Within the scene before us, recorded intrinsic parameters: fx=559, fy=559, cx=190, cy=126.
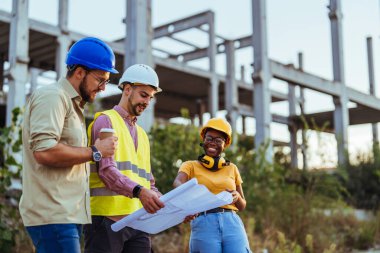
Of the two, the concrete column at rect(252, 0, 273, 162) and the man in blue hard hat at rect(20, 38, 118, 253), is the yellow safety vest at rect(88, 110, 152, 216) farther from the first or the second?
the concrete column at rect(252, 0, 273, 162)

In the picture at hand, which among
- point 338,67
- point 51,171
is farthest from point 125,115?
point 338,67

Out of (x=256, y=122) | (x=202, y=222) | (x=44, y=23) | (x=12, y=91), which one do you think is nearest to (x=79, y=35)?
(x=44, y=23)

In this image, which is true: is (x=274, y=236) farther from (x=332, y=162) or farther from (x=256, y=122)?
(x=256, y=122)

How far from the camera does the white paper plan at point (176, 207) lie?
2772 mm

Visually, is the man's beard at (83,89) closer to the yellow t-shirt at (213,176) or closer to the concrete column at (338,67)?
the yellow t-shirt at (213,176)

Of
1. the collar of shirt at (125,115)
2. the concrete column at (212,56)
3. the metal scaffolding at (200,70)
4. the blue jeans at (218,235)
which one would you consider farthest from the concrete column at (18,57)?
the collar of shirt at (125,115)

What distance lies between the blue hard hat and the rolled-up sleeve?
25 cm

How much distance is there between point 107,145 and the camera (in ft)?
8.83

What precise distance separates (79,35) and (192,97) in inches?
338

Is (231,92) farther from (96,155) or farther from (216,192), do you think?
(96,155)

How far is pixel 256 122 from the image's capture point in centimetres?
1348

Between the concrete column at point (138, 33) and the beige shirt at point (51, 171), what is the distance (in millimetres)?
6884

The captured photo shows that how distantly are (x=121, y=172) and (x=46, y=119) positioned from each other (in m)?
0.62

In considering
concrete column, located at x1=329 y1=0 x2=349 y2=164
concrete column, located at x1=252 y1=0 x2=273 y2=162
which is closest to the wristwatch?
concrete column, located at x1=252 y1=0 x2=273 y2=162
